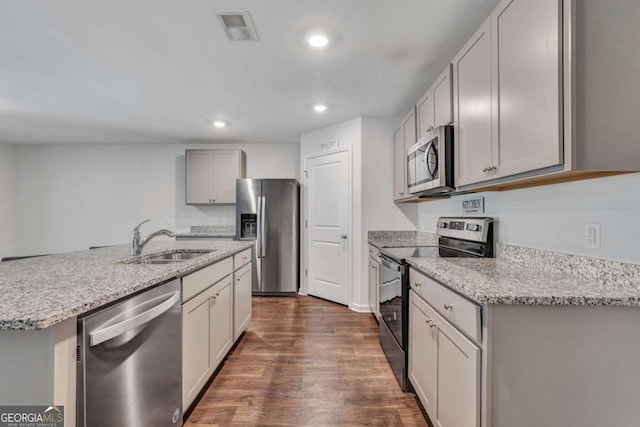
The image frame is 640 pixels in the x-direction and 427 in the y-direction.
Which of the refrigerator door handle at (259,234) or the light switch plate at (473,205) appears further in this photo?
the refrigerator door handle at (259,234)

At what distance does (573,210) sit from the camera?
1426 mm

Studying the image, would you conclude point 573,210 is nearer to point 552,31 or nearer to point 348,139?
point 552,31

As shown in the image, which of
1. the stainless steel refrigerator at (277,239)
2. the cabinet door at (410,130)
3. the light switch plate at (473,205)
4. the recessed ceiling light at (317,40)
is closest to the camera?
the recessed ceiling light at (317,40)

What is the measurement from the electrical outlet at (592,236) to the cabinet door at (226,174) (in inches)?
171

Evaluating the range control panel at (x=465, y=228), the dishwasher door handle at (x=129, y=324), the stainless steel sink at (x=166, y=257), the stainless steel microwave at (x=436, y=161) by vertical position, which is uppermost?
the stainless steel microwave at (x=436, y=161)

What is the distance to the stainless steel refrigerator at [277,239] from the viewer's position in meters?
4.44

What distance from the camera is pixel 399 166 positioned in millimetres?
3379

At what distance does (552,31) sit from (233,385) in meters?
2.57

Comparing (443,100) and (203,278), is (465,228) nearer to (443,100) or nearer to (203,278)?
(443,100)

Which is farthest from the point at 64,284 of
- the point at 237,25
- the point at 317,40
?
the point at 317,40

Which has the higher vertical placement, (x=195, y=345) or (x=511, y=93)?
(x=511, y=93)

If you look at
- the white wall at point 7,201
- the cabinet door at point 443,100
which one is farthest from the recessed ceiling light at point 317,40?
the white wall at point 7,201

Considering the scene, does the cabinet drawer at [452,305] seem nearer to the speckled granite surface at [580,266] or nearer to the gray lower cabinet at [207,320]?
the speckled granite surface at [580,266]

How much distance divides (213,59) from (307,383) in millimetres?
2538
